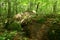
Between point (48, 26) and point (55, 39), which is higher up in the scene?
point (48, 26)

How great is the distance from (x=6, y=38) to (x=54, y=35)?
2632 millimetres

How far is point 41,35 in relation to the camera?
8031mm

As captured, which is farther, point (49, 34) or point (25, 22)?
point (25, 22)

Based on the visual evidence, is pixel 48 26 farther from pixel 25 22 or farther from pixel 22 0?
pixel 22 0

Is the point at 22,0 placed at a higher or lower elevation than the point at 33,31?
higher

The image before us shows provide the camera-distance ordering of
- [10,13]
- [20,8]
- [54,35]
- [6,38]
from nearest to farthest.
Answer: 1. [54,35]
2. [6,38]
3. [10,13]
4. [20,8]

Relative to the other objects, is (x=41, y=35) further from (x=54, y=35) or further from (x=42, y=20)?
(x=42, y=20)

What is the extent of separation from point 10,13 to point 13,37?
6602 millimetres

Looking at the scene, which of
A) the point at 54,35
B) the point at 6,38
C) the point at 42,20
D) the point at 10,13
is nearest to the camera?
the point at 54,35

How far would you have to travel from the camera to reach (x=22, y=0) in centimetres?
1455

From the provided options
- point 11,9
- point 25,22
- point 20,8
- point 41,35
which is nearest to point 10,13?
point 11,9

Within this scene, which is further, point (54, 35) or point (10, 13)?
point (10, 13)

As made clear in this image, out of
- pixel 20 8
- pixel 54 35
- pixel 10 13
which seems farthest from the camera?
pixel 20 8

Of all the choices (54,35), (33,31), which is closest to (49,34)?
(54,35)
